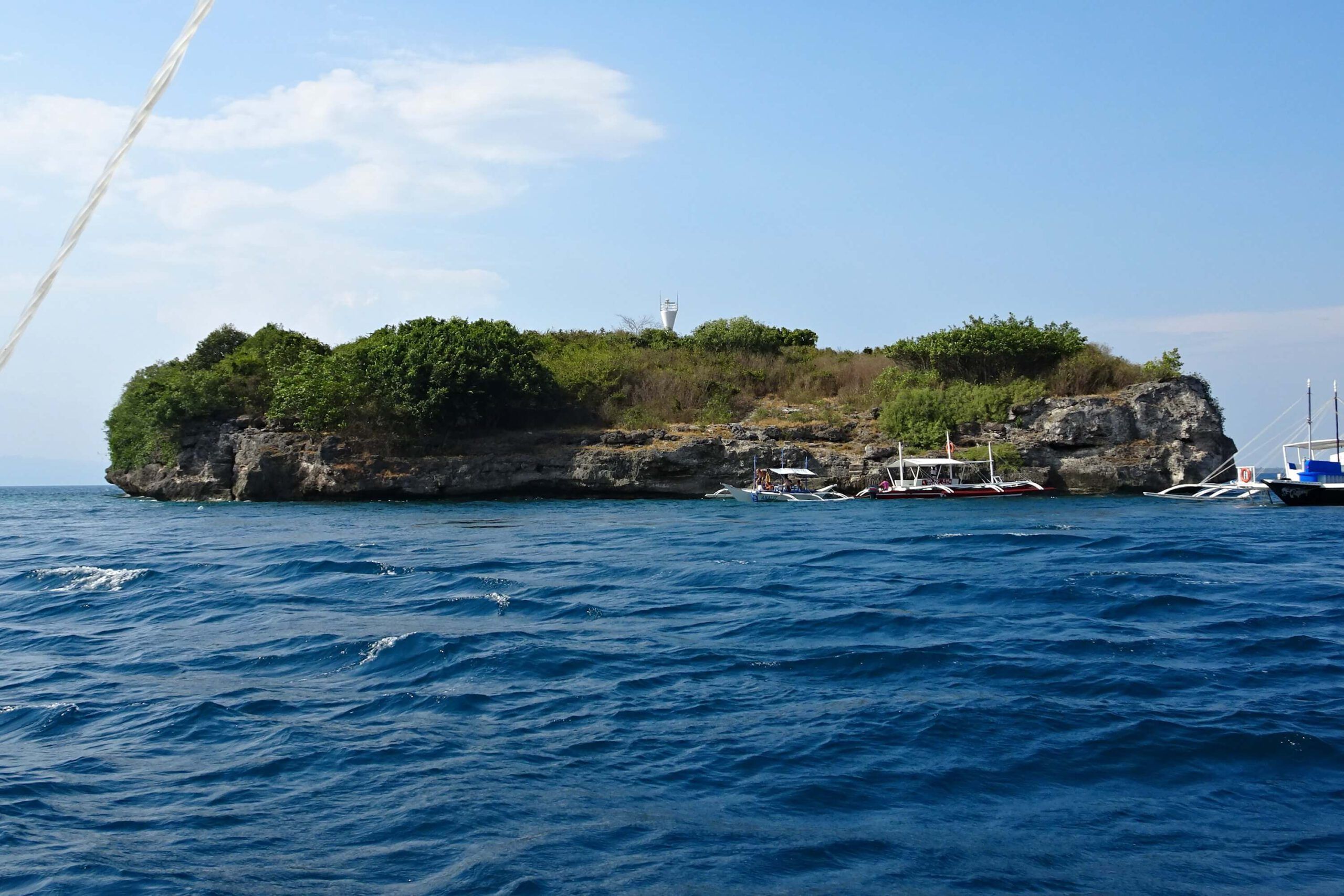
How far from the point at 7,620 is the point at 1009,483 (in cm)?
3418

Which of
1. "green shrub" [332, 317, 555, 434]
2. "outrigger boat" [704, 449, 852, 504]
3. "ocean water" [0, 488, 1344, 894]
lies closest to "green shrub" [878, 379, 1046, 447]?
"outrigger boat" [704, 449, 852, 504]

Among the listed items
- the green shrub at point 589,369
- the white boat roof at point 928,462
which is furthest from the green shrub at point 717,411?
the white boat roof at point 928,462

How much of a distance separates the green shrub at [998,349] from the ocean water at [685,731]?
31718 mm

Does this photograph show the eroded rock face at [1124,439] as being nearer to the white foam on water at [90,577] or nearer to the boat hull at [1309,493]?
the boat hull at [1309,493]

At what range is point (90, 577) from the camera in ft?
55.6

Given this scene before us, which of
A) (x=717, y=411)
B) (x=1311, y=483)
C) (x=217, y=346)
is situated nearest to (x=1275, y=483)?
(x=1311, y=483)

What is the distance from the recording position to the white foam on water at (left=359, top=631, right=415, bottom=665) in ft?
33.2

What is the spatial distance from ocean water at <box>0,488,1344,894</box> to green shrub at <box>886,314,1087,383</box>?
1249 inches

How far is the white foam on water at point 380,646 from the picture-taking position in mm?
10116

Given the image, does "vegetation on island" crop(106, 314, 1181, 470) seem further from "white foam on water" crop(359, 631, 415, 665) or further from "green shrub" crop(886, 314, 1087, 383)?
"white foam on water" crop(359, 631, 415, 665)

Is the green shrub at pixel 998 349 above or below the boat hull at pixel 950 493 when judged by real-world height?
above

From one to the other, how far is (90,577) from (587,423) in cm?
3184

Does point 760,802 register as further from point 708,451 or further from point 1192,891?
point 708,451

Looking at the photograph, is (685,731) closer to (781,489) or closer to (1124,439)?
(781,489)
